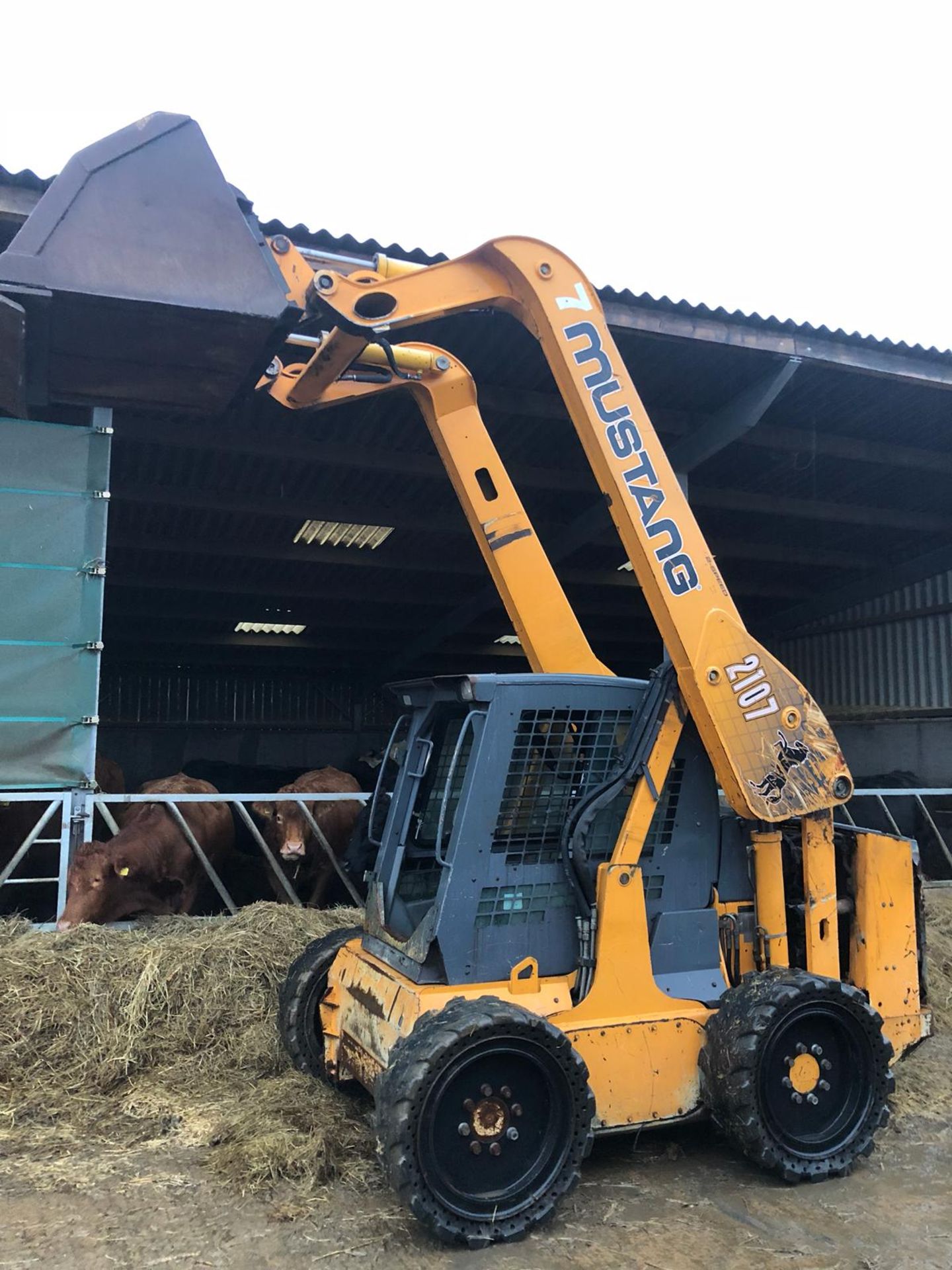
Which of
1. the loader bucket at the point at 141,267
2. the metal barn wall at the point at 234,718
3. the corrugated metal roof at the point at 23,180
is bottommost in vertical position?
the metal barn wall at the point at 234,718

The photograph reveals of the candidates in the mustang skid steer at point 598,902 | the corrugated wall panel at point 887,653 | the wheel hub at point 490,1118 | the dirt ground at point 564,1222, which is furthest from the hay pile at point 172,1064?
the corrugated wall panel at point 887,653

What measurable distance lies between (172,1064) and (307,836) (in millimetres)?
4712

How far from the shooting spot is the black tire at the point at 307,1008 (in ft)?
15.2

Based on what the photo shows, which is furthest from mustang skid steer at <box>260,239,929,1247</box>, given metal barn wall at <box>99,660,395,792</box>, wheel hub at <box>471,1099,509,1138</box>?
metal barn wall at <box>99,660,395,792</box>

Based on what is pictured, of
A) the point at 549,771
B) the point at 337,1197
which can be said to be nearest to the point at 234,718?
the point at 549,771

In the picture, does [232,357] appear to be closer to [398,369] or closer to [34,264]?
[34,264]

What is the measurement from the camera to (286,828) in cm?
920

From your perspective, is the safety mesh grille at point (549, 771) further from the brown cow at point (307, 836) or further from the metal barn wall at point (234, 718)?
the metal barn wall at point (234, 718)

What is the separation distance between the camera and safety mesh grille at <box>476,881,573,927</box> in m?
3.85

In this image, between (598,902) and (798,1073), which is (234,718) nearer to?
(598,902)

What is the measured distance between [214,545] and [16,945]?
7810 millimetres

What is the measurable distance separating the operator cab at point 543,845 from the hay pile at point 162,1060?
781 millimetres

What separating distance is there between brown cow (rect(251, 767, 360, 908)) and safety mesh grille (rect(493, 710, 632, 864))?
13.8 feet

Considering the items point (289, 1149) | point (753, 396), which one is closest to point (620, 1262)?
point (289, 1149)
